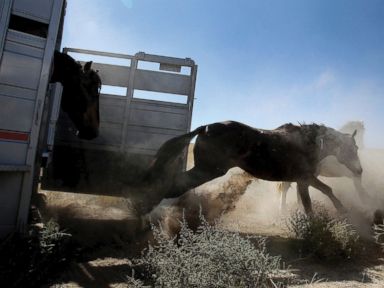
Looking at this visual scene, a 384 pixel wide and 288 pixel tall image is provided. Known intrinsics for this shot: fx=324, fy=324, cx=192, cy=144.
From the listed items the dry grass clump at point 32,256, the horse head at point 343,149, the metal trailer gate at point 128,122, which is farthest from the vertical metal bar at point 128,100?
the horse head at point 343,149

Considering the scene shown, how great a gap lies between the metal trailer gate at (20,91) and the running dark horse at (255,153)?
2.16 meters

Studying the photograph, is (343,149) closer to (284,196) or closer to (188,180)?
(284,196)

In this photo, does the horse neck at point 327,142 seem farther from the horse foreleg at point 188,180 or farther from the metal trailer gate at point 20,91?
the metal trailer gate at point 20,91

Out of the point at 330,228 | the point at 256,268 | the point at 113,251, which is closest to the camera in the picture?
the point at 256,268

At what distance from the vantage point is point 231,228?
6.64 m

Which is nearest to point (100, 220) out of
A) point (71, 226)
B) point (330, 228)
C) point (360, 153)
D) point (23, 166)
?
point (71, 226)

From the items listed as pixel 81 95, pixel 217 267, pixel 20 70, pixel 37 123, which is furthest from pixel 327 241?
pixel 20 70

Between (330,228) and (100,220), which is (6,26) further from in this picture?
(330,228)

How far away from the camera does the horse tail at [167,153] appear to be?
5.89m

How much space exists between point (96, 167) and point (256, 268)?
13.7ft

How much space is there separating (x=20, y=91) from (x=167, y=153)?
2586mm

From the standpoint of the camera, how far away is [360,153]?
10.7 metres

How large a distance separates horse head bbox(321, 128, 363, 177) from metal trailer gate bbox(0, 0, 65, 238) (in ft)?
20.4

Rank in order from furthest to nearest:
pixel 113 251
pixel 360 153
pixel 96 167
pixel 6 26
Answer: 1. pixel 360 153
2. pixel 96 167
3. pixel 113 251
4. pixel 6 26
